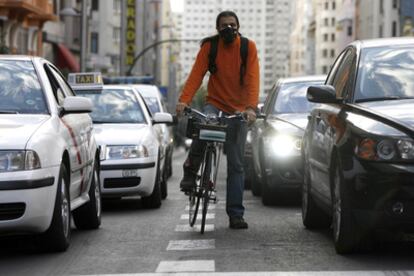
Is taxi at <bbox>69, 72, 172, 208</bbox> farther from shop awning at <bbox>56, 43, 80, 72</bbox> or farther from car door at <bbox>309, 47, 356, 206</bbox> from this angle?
shop awning at <bbox>56, 43, 80, 72</bbox>

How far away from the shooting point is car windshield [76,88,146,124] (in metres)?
15.0

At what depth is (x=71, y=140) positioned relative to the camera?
376 inches

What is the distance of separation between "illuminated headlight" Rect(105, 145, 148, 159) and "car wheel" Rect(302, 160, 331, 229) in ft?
11.7

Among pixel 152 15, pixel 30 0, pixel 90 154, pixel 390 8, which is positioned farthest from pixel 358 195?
pixel 152 15

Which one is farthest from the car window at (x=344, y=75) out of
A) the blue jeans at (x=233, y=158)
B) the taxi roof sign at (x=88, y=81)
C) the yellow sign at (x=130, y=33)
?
the yellow sign at (x=130, y=33)

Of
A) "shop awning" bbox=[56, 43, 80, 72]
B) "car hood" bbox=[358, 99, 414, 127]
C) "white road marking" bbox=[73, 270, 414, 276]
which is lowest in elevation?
"white road marking" bbox=[73, 270, 414, 276]

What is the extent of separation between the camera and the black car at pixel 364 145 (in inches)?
298

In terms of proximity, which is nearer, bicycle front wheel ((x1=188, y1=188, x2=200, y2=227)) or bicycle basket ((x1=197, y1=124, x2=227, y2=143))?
bicycle basket ((x1=197, y1=124, x2=227, y2=143))

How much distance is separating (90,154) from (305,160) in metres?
1.94

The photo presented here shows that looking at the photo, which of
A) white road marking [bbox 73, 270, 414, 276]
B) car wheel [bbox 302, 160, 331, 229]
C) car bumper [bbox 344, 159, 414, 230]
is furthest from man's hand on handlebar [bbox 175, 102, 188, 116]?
white road marking [bbox 73, 270, 414, 276]

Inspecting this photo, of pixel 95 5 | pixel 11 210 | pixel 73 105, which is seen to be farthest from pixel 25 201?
pixel 95 5

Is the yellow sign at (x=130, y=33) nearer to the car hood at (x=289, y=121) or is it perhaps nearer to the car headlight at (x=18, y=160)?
the car hood at (x=289, y=121)

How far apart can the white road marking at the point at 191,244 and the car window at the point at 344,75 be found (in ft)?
5.06

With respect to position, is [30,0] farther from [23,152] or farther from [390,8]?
[390,8]
